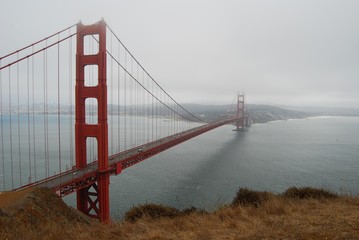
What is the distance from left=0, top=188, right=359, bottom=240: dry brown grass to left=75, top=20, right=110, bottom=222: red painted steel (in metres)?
6.20

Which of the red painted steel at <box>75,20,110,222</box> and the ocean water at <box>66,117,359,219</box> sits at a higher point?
the red painted steel at <box>75,20,110,222</box>

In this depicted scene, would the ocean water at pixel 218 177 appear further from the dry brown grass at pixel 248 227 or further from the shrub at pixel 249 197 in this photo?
the dry brown grass at pixel 248 227

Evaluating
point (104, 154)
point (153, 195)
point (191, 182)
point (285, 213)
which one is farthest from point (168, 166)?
point (285, 213)

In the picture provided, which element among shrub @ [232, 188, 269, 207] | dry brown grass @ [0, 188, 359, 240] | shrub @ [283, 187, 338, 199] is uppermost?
dry brown grass @ [0, 188, 359, 240]

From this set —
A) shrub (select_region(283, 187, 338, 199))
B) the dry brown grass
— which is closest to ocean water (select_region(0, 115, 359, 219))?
shrub (select_region(283, 187, 338, 199))

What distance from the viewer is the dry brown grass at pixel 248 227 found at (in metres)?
3.86

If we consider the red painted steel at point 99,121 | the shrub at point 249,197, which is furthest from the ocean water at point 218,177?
the shrub at point 249,197

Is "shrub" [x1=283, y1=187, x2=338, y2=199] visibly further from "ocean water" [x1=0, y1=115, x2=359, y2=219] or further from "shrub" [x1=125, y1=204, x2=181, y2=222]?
"ocean water" [x1=0, y1=115, x2=359, y2=219]

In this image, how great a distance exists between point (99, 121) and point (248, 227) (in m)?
8.83

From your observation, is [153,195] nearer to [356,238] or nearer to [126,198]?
[126,198]

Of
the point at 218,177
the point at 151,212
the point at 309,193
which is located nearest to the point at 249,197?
the point at 309,193

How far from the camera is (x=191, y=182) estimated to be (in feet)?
63.5

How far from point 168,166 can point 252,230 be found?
20.4m

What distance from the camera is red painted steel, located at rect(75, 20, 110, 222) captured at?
37.3 feet
